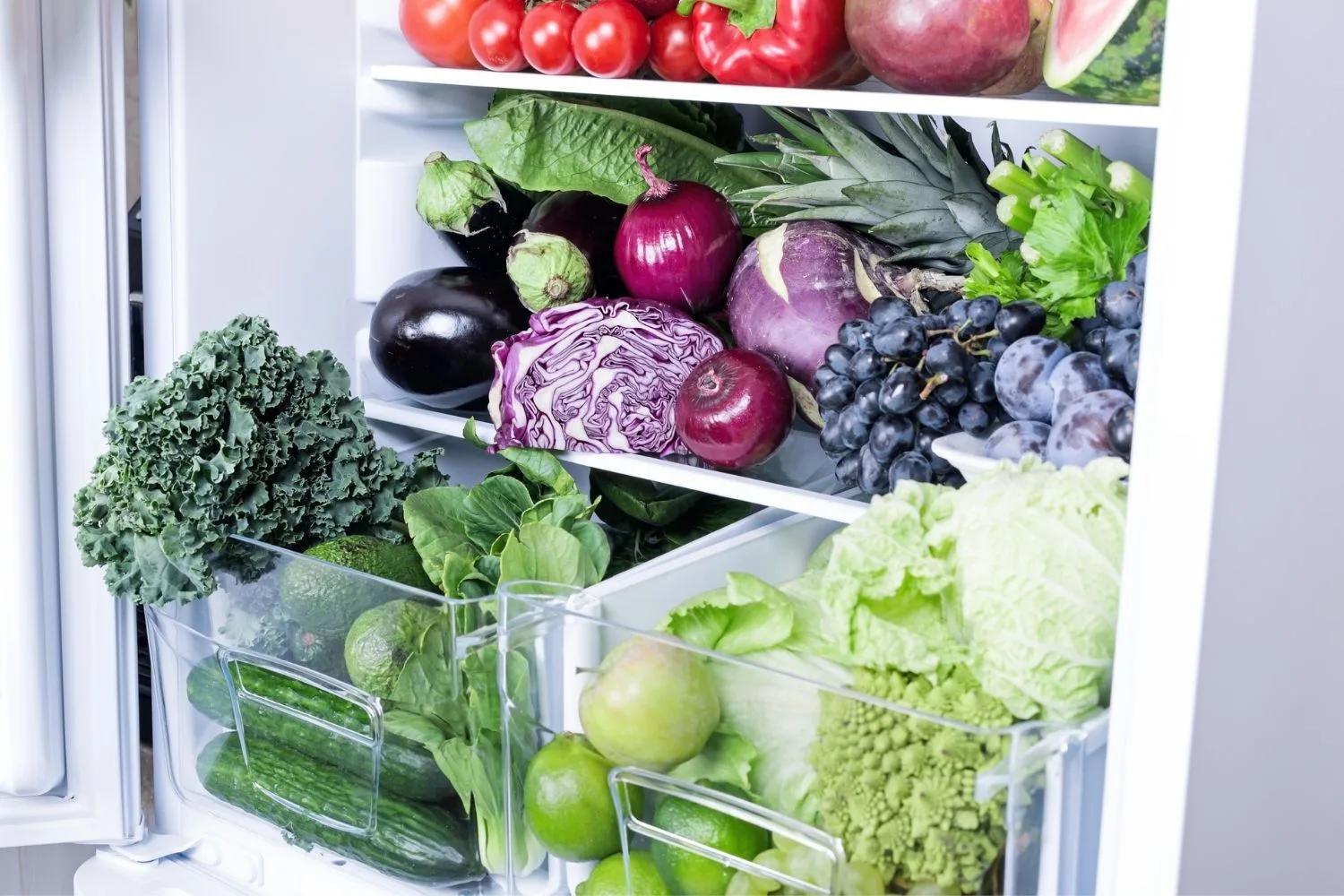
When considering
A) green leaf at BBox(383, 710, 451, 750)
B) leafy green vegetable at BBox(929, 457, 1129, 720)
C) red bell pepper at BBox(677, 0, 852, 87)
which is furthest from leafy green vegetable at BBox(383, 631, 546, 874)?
red bell pepper at BBox(677, 0, 852, 87)

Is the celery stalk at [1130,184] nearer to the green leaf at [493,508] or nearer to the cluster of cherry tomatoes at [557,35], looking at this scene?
the cluster of cherry tomatoes at [557,35]

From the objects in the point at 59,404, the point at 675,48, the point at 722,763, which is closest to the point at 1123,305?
the point at 722,763

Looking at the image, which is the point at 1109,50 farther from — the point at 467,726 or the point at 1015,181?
the point at 467,726

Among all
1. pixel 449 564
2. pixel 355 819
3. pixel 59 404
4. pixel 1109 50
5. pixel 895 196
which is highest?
pixel 1109 50

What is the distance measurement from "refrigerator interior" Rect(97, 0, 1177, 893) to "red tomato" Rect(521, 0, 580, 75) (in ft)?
0.17

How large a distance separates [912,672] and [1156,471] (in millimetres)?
248

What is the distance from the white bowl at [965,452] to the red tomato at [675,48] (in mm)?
548

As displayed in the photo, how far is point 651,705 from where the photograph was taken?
0.95m

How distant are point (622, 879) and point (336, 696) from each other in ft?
1.07

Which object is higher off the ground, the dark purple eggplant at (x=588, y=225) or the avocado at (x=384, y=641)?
the dark purple eggplant at (x=588, y=225)

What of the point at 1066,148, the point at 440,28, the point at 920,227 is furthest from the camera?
the point at 440,28

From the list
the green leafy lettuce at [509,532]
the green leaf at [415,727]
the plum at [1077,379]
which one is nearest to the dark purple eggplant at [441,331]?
the green leafy lettuce at [509,532]

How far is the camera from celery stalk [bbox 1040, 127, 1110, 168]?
117 cm

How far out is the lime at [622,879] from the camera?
1001mm
